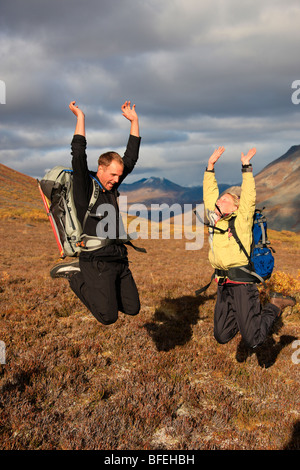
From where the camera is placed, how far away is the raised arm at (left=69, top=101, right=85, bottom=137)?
13.9 ft

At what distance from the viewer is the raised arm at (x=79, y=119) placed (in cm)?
425

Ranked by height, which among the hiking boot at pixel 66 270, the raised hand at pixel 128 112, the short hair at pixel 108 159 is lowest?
the hiking boot at pixel 66 270

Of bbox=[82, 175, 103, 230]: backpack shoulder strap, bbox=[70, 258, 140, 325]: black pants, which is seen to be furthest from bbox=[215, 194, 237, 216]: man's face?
bbox=[82, 175, 103, 230]: backpack shoulder strap

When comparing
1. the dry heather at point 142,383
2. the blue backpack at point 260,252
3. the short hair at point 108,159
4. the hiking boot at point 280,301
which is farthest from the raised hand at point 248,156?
the dry heather at point 142,383

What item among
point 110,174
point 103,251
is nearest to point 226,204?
point 110,174

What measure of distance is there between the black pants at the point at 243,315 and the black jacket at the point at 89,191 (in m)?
1.83

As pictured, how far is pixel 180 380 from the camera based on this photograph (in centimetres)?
467

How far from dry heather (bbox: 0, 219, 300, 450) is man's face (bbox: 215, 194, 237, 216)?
2550 mm

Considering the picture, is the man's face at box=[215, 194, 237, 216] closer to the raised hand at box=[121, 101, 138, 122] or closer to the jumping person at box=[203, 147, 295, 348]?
the jumping person at box=[203, 147, 295, 348]

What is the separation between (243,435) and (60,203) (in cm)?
377

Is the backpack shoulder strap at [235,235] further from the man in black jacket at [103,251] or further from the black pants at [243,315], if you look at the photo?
the man in black jacket at [103,251]

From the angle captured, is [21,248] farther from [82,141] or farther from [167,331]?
[82,141]

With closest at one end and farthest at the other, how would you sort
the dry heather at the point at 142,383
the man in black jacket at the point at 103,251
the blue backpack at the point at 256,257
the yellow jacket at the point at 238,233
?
the dry heather at the point at 142,383 < the man in black jacket at the point at 103,251 < the yellow jacket at the point at 238,233 < the blue backpack at the point at 256,257

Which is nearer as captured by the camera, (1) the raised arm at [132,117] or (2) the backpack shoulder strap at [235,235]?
(2) the backpack shoulder strap at [235,235]
